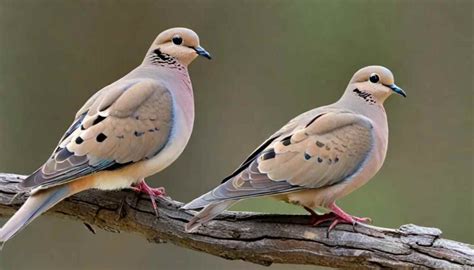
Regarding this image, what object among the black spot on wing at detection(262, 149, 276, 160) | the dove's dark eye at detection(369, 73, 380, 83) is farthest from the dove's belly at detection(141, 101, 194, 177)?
the dove's dark eye at detection(369, 73, 380, 83)

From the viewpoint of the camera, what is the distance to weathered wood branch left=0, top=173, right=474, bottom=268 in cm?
178

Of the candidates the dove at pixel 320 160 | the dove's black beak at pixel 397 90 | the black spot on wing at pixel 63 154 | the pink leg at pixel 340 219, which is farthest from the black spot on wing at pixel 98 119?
the dove's black beak at pixel 397 90

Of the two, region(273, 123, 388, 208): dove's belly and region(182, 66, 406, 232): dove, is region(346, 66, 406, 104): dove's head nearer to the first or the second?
region(182, 66, 406, 232): dove

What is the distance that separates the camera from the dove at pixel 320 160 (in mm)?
1780

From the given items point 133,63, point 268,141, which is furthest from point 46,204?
point 133,63

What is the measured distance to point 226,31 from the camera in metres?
3.59

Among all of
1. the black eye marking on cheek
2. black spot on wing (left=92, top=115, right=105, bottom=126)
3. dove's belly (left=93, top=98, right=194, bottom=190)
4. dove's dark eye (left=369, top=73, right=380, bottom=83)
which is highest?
dove's dark eye (left=369, top=73, right=380, bottom=83)

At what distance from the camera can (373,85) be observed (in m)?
1.98

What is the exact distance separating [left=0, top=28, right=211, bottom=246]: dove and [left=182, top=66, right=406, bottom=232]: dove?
0.69 feet

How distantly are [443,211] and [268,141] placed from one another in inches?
70.1

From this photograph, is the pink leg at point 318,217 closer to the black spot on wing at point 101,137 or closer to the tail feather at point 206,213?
the tail feather at point 206,213

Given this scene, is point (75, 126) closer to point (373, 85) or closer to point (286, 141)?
point (286, 141)

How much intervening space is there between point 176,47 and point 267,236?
57 centimetres

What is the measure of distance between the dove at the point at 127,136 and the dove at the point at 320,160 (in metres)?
0.21
